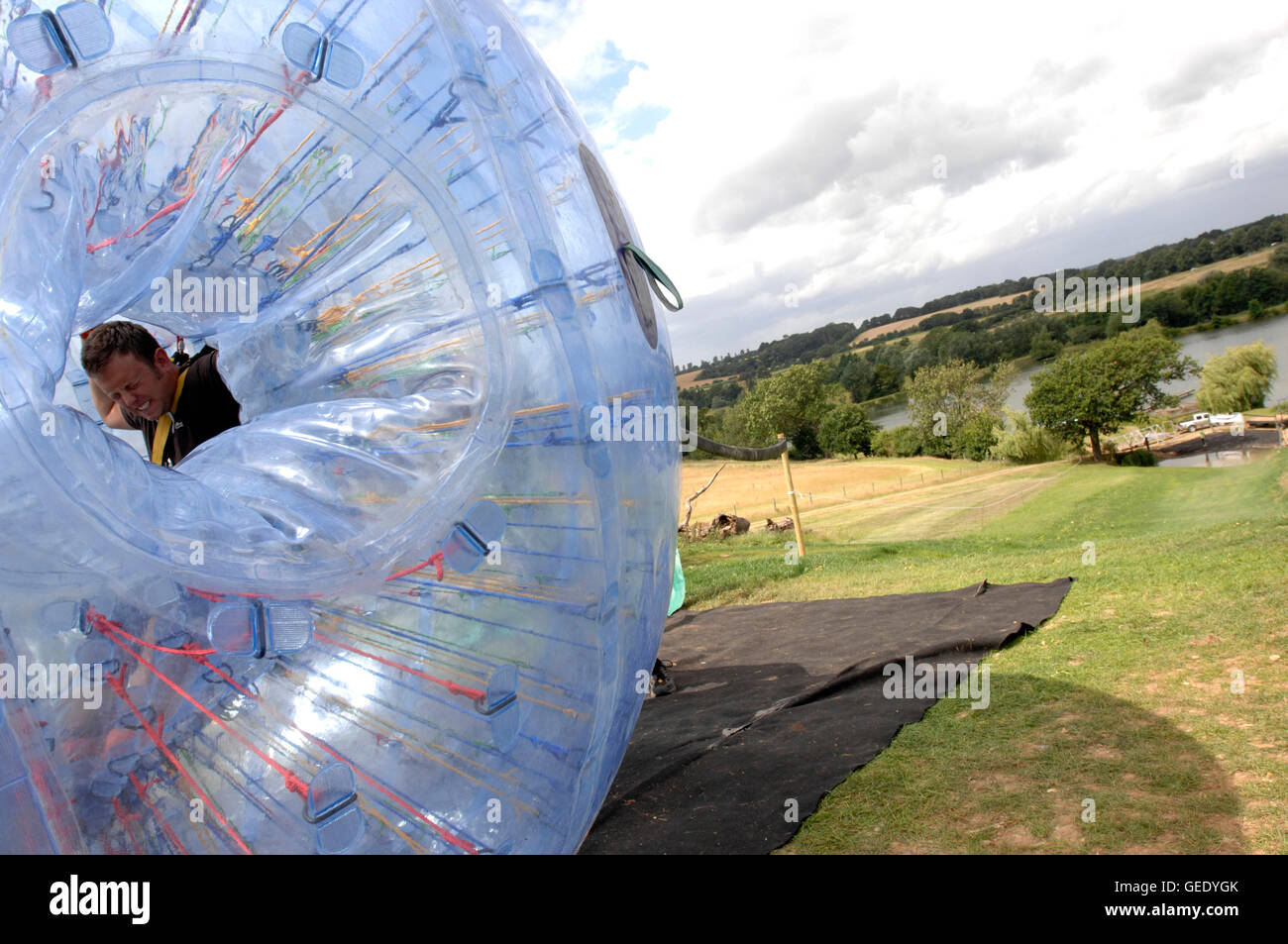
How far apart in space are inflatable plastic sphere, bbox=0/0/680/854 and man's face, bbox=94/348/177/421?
0.58m

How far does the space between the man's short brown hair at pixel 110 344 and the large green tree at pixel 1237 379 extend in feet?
120

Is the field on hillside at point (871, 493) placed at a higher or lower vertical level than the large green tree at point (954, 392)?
lower

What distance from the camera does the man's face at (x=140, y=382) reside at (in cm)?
246

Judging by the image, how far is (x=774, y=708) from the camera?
505 centimetres

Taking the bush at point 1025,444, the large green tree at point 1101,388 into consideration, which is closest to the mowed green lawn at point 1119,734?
the bush at point 1025,444

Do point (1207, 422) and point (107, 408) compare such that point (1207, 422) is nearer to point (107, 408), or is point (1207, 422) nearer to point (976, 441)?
point (976, 441)

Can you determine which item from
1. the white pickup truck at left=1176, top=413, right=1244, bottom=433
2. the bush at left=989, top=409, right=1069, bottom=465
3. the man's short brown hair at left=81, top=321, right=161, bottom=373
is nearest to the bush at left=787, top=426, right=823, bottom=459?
the bush at left=989, top=409, right=1069, bottom=465

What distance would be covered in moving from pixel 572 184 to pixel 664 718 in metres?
4.02

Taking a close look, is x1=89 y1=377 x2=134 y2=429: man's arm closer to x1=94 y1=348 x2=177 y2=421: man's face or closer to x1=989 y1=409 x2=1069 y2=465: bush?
x1=94 y1=348 x2=177 y2=421: man's face

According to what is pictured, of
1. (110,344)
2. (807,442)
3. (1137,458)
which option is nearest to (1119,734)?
(110,344)

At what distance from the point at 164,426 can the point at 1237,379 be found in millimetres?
38563

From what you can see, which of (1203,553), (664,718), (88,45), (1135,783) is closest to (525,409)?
(88,45)

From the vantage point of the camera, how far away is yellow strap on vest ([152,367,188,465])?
2.62 meters

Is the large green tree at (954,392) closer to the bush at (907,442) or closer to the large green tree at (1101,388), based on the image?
the bush at (907,442)
